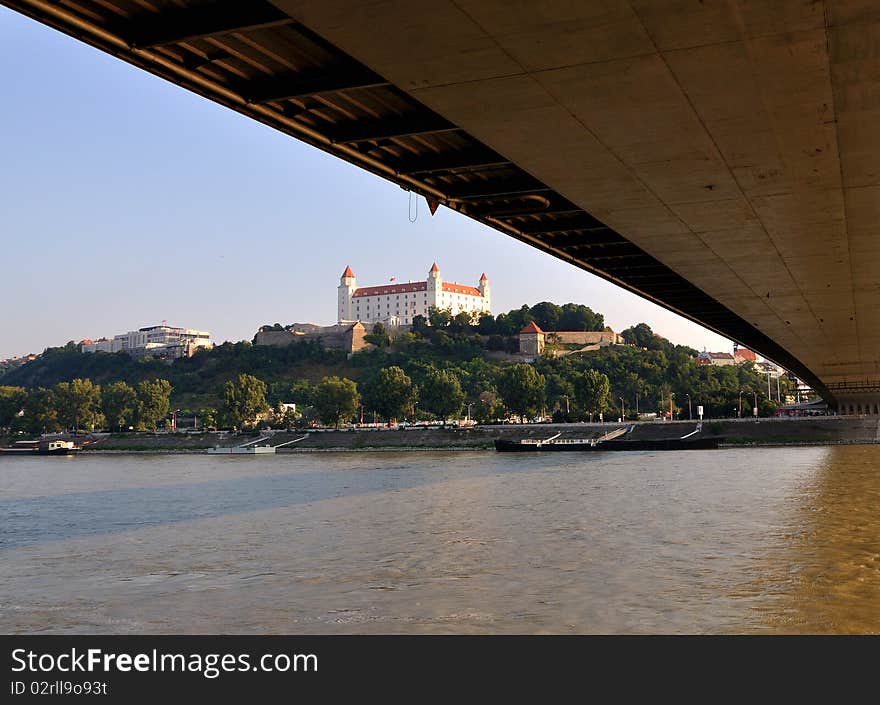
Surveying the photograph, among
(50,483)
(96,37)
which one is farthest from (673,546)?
(50,483)

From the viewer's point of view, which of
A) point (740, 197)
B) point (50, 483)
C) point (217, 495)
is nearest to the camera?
point (740, 197)

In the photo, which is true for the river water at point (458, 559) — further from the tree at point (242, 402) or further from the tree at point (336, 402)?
the tree at point (242, 402)

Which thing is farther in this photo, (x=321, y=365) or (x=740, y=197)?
(x=321, y=365)

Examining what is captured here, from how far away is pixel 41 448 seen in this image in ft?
342

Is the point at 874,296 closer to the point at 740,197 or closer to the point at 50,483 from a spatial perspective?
the point at 740,197

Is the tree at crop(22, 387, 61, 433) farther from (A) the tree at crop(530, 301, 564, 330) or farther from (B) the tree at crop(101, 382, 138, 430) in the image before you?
(A) the tree at crop(530, 301, 564, 330)

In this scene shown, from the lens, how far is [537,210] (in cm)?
1647

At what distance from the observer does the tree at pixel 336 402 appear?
109 metres

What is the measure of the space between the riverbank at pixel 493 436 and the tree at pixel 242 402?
19.2ft

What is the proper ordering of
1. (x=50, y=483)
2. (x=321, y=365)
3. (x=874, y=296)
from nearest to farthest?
1. (x=874, y=296)
2. (x=50, y=483)
3. (x=321, y=365)

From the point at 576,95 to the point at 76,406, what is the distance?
124518 mm
